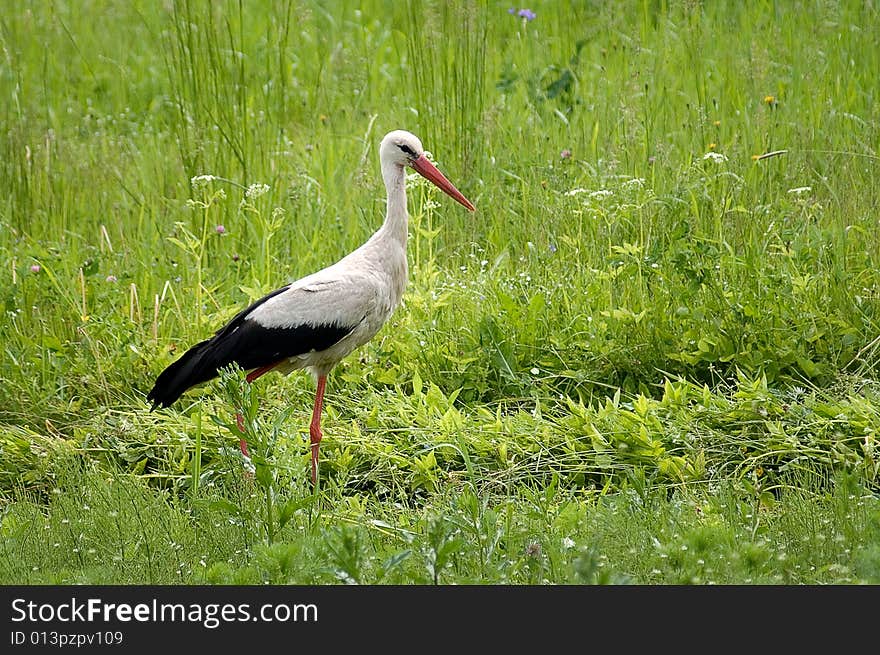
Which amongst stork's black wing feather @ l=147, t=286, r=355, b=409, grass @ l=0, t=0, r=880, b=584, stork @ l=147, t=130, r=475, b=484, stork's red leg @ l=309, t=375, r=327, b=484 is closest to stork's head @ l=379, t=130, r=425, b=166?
stork @ l=147, t=130, r=475, b=484

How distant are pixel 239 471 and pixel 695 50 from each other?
3.48 m

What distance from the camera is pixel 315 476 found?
14.0ft

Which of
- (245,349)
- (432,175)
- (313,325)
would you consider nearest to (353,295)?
(313,325)

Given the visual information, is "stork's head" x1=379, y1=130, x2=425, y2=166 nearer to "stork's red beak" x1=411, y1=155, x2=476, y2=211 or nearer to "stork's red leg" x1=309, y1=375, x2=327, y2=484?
"stork's red beak" x1=411, y1=155, x2=476, y2=211

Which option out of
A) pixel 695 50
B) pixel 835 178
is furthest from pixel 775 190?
pixel 695 50

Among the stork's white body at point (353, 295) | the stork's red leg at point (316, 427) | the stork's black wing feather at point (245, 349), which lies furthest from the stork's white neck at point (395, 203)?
the stork's red leg at point (316, 427)

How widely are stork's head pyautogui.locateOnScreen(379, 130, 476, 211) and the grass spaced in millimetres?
508

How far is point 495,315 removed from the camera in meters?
5.16

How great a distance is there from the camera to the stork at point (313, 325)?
4.50 metres

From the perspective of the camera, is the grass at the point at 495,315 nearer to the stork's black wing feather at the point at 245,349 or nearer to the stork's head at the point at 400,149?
the stork's black wing feather at the point at 245,349

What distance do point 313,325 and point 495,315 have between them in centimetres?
94

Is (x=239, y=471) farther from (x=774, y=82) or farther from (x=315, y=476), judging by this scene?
(x=774, y=82)

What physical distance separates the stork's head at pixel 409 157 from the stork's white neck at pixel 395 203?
28mm

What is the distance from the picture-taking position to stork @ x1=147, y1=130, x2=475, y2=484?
14.8ft
